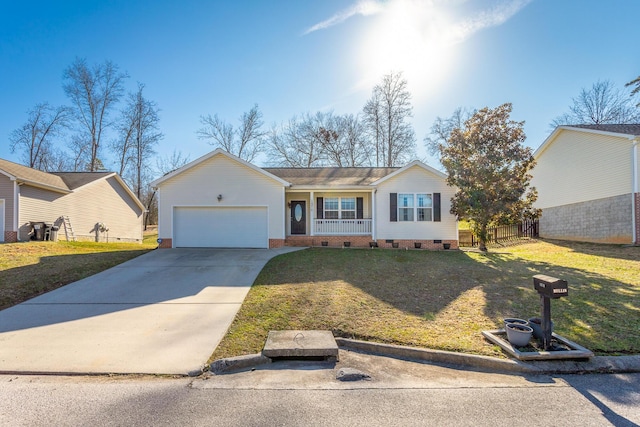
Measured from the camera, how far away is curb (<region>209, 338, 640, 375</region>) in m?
3.91

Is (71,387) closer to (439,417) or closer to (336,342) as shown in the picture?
(336,342)

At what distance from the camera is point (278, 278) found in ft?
27.3

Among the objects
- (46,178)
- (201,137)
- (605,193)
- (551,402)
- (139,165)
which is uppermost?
(201,137)

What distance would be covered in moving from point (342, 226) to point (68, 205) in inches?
647

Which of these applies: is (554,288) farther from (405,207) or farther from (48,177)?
(48,177)

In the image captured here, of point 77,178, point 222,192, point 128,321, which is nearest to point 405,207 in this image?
point 222,192

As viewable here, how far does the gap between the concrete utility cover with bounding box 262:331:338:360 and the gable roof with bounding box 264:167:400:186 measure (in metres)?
10.4

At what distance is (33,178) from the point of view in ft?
51.4

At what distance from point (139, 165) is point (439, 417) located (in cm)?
3634

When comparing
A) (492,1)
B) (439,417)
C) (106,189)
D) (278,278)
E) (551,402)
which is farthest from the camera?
(106,189)

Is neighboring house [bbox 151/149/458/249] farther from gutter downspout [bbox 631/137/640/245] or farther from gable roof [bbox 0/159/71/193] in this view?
gutter downspout [bbox 631/137/640/245]

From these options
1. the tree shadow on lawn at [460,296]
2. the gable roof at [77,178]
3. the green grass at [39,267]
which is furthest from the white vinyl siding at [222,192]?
the gable roof at [77,178]

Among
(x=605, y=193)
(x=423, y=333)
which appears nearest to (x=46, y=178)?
(x=423, y=333)

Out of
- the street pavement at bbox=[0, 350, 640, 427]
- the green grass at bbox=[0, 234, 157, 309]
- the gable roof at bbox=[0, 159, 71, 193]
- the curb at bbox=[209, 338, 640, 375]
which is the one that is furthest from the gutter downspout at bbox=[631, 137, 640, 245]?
the gable roof at bbox=[0, 159, 71, 193]
